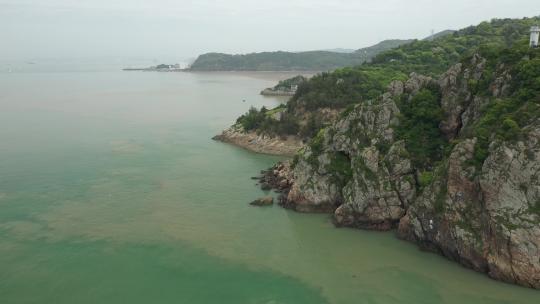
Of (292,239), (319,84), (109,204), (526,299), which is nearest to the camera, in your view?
(526,299)

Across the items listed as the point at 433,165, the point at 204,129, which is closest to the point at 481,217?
the point at 433,165

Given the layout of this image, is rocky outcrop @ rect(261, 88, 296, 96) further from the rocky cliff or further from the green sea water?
the rocky cliff

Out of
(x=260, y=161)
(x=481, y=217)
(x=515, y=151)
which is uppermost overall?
(x=515, y=151)

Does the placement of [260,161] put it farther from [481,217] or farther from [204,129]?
[481,217]

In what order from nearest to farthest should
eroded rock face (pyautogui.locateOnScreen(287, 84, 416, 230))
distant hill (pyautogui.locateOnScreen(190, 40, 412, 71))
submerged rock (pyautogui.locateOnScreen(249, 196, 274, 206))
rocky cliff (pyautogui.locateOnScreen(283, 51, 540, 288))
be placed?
rocky cliff (pyautogui.locateOnScreen(283, 51, 540, 288))
eroded rock face (pyautogui.locateOnScreen(287, 84, 416, 230))
submerged rock (pyautogui.locateOnScreen(249, 196, 274, 206))
distant hill (pyautogui.locateOnScreen(190, 40, 412, 71))

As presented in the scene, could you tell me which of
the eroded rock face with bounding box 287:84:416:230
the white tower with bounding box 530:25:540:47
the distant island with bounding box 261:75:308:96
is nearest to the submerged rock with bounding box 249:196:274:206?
the eroded rock face with bounding box 287:84:416:230

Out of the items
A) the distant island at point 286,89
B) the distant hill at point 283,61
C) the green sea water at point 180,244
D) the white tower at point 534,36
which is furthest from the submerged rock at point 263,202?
the distant hill at point 283,61

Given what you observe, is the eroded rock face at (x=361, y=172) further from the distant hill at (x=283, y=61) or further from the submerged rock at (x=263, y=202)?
the distant hill at (x=283, y=61)
